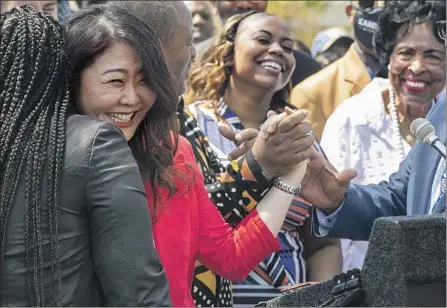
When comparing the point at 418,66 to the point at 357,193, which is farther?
the point at 418,66

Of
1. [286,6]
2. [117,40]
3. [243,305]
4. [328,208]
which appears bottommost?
[286,6]

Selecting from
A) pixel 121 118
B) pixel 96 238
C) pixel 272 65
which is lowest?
pixel 272 65

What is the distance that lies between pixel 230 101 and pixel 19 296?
252cm

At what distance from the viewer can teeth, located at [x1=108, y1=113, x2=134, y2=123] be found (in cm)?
266

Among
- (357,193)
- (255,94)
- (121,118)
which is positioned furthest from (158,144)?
(255,94)

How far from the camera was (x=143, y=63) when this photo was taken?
8.42 feet

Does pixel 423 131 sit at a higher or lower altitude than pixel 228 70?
higher

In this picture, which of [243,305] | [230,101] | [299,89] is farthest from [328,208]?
[299,89]

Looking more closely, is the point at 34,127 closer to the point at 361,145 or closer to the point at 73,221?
the point at 73,221

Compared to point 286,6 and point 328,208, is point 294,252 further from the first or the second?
point 286,6

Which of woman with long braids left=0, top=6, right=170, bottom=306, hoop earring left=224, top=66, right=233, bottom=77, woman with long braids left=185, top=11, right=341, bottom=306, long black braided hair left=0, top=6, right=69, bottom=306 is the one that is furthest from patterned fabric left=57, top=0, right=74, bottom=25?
woman with long braids left=0, top=6, right=170, bottom=306

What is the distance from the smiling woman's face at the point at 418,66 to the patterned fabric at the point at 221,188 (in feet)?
4.33

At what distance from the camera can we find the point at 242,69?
183 inches

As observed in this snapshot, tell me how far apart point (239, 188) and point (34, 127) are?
1.22 metres
